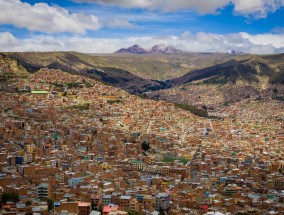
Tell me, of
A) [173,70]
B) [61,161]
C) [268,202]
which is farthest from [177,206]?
[173,70]

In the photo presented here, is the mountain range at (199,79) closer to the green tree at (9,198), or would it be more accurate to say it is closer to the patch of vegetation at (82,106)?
the patch of vegetation at (82,106)

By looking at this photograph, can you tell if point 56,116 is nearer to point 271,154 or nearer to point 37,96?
point 37,96

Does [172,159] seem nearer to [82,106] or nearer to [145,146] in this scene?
[145,146]

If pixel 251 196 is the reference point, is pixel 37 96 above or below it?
above

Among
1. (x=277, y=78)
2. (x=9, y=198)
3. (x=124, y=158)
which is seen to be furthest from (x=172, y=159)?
(x=277, y=78)

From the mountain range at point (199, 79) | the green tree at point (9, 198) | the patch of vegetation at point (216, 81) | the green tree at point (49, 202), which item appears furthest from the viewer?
the patch of vegetation at point (216, 81)

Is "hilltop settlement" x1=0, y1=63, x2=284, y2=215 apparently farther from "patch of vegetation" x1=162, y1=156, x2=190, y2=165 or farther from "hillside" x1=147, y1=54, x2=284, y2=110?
"hillside" x1=147, y1=54, x2=284, y2=110

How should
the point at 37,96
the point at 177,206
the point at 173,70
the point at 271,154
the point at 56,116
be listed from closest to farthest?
the point at 177,206 < the point at 271,154 < the point at 56,116 < the point at 37,96 < the point at 173,70

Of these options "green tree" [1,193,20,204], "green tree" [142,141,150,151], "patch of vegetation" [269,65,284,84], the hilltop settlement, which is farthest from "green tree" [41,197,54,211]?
"patch of vegetation" [269,65,284,84]

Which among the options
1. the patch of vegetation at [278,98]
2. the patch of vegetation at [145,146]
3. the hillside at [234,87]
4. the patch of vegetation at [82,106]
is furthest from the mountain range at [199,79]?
the patch of vegetation at [145,146]
